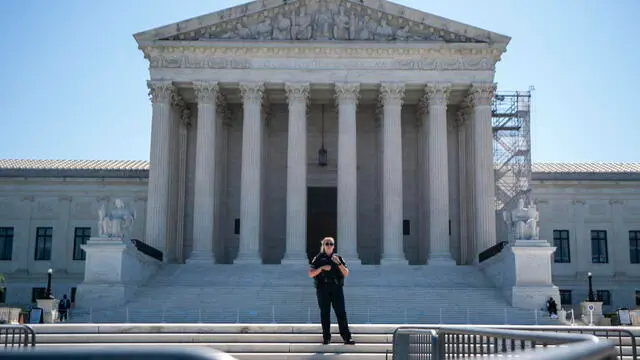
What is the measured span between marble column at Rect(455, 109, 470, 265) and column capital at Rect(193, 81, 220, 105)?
1564 centimetres

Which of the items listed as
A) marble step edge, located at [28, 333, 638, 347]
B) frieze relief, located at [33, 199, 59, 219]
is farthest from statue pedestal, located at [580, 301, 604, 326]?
frieze relief, located at [33, 199, 59, 219]

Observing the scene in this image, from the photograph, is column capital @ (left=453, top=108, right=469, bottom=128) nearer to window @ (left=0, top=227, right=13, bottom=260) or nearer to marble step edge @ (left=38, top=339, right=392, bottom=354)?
marble step edge @ (left=38, top=339, right=392, bottom=354)

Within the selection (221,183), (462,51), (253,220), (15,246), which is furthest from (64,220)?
(462,51)

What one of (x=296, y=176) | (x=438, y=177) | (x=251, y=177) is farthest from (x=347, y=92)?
(x=251, y=177)

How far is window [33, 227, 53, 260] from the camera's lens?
178 feet

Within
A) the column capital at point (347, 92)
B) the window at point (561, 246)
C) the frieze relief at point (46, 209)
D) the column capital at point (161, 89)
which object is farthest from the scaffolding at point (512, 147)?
the frieze relief at point (46, 209)

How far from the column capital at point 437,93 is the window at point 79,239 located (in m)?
26.7

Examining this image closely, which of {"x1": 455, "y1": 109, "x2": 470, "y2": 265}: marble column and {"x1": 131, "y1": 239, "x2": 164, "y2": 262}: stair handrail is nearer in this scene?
{"x1": 131, "y1": 239, "x2": 164, "y2": 262}: stair handrail

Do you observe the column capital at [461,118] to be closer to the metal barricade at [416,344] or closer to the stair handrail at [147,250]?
the stair handrail at [147,250]

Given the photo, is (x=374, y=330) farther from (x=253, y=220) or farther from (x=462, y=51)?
(x=462, y=51)

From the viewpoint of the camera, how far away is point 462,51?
145 ft

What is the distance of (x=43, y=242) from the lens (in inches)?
2157

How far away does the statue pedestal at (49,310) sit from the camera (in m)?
31.9

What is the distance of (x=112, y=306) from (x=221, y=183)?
1471 centimetres
